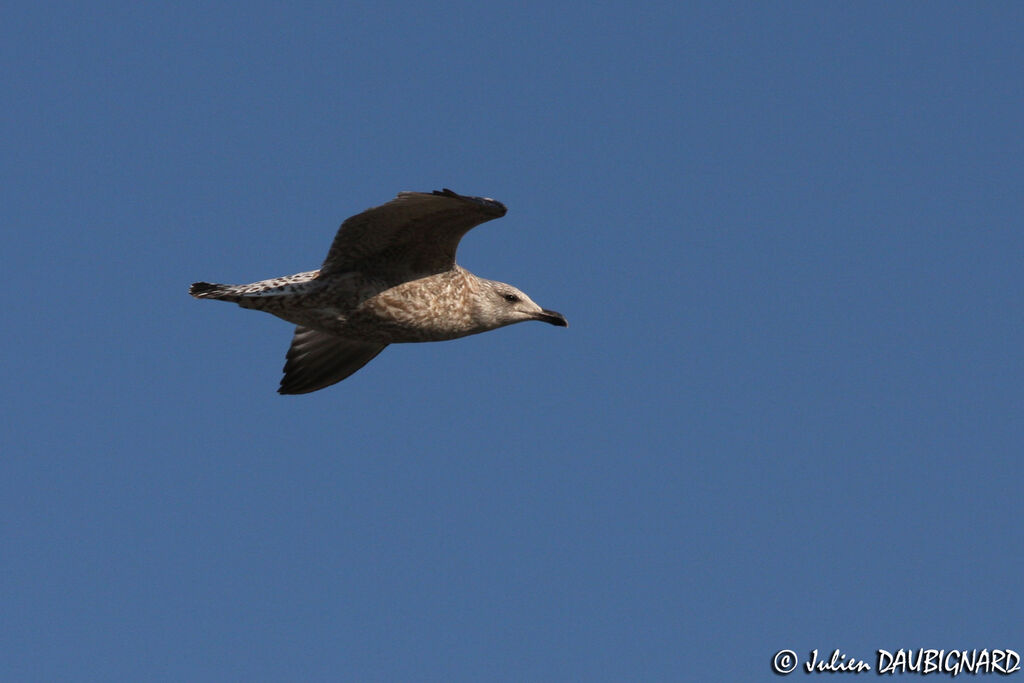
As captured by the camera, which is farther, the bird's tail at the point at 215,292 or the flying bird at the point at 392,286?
the bird's tail at the point at 215,292

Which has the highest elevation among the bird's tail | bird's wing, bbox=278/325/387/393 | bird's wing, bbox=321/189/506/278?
bird's wing, bbox=321/189/506/278

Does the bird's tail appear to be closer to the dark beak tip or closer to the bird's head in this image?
the bird's head

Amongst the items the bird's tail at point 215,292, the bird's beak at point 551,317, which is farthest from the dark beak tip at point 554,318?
the bird's tail at point 215,292

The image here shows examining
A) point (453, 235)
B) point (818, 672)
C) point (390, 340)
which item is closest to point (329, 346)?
point (390, 340)

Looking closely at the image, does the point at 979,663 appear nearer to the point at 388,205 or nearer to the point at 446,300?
the point at 446,300

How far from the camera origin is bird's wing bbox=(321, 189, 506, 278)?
14648mm

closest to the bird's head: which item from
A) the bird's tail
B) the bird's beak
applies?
the bird's beak

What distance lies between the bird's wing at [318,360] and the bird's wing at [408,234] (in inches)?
111

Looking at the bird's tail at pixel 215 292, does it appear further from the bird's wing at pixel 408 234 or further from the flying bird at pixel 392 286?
the bird's wing at pixel 408 234

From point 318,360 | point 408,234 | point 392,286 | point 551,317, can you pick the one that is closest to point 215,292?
point 392,286

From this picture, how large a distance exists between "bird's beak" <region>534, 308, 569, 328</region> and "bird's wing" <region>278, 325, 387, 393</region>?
230 cm

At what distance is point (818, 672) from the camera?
16625mm

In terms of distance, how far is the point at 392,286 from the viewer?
1566cm

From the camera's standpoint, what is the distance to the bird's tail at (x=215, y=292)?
610 inches
